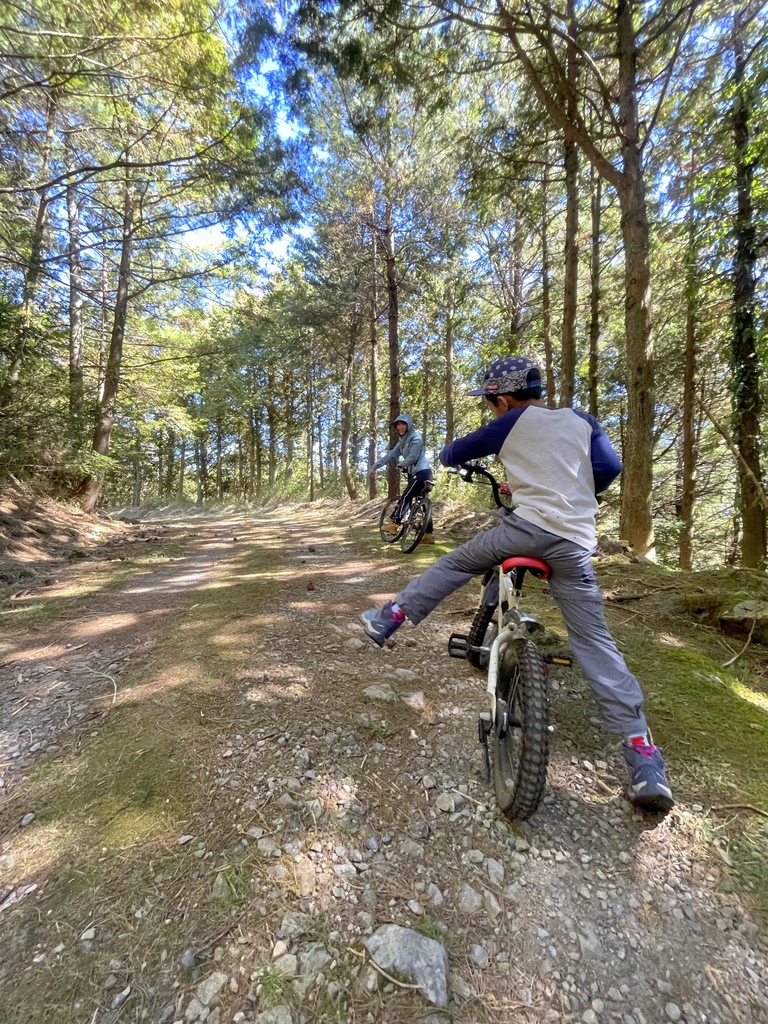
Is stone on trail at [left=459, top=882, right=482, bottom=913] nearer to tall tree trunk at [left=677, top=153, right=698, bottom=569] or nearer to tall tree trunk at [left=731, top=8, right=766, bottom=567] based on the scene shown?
tall tree trunk at [left=731, top=8, right=766, bottom=567]

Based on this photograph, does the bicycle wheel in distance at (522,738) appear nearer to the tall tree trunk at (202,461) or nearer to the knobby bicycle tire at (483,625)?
the knobby bicycle tire at (483,625)

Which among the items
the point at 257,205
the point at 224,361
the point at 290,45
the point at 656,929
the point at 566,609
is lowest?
the point at 656,929

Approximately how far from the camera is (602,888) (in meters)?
1.50

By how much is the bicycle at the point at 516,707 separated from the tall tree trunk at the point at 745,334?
5545 millimetres

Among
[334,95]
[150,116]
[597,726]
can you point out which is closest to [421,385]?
[334,95]

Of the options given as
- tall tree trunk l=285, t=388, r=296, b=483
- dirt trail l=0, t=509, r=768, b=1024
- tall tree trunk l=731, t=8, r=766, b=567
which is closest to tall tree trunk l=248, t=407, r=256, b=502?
tall tree trunk l=285, t=388, r=296, b=483

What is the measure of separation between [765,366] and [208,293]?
11.2 m

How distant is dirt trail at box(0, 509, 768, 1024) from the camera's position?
3.93ft

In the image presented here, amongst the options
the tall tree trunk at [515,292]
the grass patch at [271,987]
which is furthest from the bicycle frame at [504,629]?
the tall tree trunk at [515,292]

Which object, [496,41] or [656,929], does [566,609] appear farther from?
[496,41]

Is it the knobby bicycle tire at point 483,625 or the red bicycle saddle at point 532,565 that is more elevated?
the red bicycle saddle at point 532,565

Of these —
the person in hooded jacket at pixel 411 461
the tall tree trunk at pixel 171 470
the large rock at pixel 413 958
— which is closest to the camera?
the large rock at pixel 413 958

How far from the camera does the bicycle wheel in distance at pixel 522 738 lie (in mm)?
1593

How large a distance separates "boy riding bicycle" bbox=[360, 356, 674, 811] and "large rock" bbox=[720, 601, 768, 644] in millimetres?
1955
